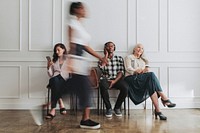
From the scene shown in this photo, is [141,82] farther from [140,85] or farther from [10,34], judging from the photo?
[10,34]

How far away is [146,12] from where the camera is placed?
4.97 meters

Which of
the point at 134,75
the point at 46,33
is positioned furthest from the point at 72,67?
the point at 46,33

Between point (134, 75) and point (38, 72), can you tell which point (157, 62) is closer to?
point (134, 75)

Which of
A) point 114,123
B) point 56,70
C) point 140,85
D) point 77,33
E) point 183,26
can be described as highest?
point 183,26

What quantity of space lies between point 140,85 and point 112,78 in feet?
1.45

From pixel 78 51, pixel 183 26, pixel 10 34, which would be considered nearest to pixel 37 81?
pixel 10 34

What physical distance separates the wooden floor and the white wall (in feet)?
1.56

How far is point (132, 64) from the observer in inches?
185

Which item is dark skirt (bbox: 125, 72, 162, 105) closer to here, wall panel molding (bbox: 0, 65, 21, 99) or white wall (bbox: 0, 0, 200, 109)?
white wall (bbox: 0, 0, 200, 109)

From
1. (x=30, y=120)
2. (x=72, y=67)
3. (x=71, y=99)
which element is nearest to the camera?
(x=72, y=67)

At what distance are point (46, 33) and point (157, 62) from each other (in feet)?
6.10

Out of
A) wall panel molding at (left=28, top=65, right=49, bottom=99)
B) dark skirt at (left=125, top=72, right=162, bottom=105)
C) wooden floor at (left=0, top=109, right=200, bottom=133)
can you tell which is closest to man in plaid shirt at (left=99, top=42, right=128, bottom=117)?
dark skirt at (left=125, top=72, right=162, bottom=105)

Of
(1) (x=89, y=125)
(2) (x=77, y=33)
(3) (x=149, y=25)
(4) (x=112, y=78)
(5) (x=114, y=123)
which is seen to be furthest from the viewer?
(3) (x=149, y=25)

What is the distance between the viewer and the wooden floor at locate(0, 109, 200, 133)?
3369 mm
